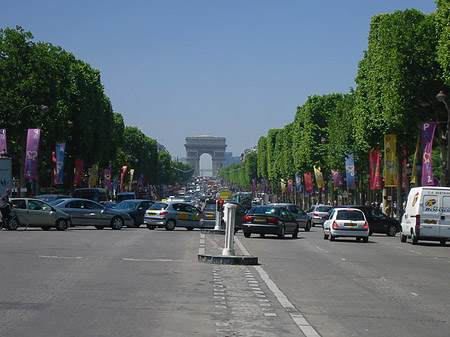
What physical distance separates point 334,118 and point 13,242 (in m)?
56.1

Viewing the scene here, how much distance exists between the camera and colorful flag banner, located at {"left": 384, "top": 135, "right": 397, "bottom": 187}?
52688 millimetres

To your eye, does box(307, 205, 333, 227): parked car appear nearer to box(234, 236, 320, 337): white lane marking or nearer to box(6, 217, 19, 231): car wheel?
box(6, 217, 19, 231): car wheel

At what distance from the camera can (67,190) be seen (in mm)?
89375

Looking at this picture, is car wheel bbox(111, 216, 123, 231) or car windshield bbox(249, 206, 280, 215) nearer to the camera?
car windshield bbox(249, 206, 280, 215)

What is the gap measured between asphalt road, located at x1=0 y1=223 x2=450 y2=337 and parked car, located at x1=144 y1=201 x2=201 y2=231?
857 inches

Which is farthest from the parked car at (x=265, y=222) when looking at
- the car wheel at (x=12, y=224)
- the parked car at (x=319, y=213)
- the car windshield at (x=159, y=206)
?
the parked car at (x=319, y=213)

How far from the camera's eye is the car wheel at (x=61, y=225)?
39188 millimetres

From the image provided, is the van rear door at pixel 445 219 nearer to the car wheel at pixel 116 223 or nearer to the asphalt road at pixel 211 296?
the asphalt road at pixel 211 296

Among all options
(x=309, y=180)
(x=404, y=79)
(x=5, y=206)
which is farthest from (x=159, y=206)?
(x=309, y=180)

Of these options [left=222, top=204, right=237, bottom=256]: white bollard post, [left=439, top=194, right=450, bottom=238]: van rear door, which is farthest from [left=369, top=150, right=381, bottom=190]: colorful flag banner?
[left=222, top=204, right=237, bottom=256]: white bollard post

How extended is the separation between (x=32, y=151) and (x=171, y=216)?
1486 centimetres

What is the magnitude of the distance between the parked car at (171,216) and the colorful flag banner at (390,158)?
1281 cm

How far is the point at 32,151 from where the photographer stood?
2256 inches

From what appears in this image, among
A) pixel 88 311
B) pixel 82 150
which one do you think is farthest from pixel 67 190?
pixel 88 311
